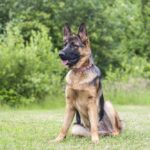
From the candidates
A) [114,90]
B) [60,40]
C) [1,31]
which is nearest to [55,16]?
[60,40]

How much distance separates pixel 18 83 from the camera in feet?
49.9

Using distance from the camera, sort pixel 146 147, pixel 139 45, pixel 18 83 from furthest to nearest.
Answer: pixel 139 45
pixel 18 83
pixel 146 147

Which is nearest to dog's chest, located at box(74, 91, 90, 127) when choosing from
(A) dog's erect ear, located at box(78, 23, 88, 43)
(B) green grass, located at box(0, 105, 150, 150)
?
(B) green grass, located at box(0, 105, 150, 150)

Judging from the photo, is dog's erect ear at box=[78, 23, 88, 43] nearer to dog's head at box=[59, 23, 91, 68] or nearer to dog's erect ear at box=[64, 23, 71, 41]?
dog's head at box=[59, 23, 91, 68]

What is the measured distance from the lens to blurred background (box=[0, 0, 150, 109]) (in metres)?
15.2

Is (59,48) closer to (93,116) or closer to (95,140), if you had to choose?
(93,116)

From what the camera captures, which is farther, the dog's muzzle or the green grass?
the dog's muzzle

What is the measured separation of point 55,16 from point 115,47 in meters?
2.81

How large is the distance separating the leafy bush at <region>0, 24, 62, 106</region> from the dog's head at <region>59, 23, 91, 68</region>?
282 inches

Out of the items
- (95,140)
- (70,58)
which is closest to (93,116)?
(95,140)

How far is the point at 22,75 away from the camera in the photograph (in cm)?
1523

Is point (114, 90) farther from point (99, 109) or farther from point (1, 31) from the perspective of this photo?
point (99, 109)

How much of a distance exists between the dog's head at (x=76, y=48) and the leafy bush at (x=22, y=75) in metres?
7.17

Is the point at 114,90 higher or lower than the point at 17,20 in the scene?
lower
